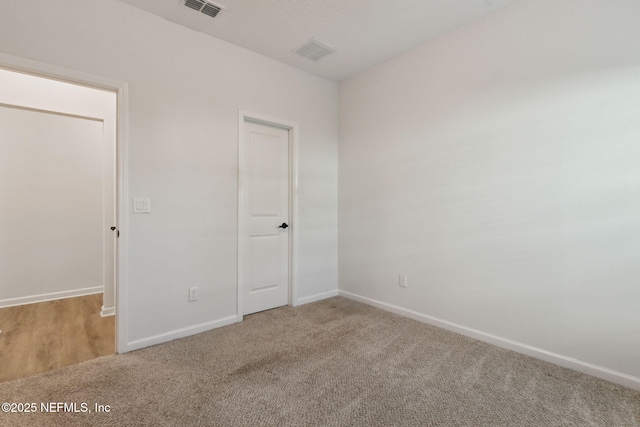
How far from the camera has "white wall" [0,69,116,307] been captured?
3.26 m

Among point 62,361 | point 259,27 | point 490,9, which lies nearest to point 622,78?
point 490,9

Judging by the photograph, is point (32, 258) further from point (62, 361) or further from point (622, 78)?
point (622, 78)

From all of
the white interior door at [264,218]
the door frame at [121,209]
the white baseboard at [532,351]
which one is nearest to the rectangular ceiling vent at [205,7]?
the door frame at [121,209]

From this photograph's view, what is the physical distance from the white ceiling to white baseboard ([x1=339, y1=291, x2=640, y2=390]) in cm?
267

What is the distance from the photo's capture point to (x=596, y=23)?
1951mm

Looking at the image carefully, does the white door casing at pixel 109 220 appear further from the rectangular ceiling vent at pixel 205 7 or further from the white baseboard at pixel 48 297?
the rectangular ceiling vent at pixel 205 7

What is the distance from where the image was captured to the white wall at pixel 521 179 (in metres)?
1.89

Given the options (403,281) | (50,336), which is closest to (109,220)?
(50,336)

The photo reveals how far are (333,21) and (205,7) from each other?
3.40ft

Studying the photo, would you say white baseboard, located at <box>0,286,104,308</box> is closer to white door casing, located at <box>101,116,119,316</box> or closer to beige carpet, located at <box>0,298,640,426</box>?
white door casing, located at <box>101,116,119,316</box>

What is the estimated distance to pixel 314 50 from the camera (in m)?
2.98

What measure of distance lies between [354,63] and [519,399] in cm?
327

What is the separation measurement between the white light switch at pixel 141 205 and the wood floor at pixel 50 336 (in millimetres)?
1142

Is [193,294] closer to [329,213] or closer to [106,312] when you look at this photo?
[106,312]
